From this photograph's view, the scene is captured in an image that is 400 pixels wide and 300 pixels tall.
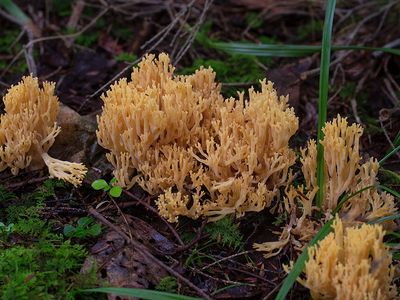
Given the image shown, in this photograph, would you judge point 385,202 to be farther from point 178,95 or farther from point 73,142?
point 73,142

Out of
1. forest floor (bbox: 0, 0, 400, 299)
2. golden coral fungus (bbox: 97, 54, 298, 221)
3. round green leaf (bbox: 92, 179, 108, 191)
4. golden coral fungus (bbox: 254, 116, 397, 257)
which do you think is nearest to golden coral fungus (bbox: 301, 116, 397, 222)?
golden coral fungus (bbox: 254, 116, 397, 257)

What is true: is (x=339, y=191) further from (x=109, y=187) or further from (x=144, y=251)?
(x=109, y=187)

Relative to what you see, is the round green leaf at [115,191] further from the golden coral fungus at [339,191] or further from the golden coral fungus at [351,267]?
the golden coral fungus at [351,267]

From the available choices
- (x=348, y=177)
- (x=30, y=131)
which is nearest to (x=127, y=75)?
(x=30, y=131)

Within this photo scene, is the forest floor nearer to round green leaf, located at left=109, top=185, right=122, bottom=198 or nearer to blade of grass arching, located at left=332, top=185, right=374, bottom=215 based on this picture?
round green leaf, located at left=109, top=185, right=122, bottom=198

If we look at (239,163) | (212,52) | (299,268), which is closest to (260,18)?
(212,52)

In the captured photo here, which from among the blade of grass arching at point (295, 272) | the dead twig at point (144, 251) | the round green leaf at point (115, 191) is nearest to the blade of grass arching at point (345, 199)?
the blade of grass arching at point (295, 272)
